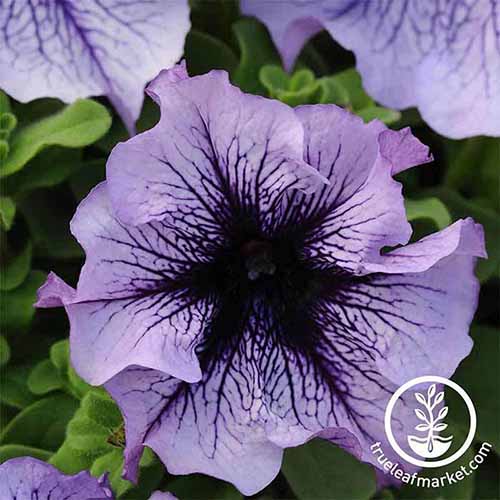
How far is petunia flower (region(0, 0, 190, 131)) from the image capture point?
2.46 ft

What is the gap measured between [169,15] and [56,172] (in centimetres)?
16

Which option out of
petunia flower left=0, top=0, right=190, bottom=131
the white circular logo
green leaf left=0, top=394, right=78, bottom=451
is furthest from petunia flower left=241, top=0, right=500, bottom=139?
green leaf left=0, top=394, right=78, bottom=451

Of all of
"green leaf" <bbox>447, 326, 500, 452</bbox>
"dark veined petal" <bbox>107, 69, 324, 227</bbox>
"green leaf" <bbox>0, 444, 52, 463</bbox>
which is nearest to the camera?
"dark veined petal" <bbox>107, 69, 324, 227</bbox>

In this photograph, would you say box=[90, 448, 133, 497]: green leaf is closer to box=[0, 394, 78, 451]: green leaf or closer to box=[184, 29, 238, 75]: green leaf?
box=[0, 394, 78, 451]: green leaf

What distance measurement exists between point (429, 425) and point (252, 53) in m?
0.35

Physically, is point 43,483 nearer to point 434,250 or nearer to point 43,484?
point 43,484

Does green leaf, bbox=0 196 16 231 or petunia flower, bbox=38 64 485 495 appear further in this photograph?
green leaf, bbox=0 196 16 231

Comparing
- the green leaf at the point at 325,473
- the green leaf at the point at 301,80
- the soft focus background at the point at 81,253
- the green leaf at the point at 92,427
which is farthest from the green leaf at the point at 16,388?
the green leaf at the point at 301,80

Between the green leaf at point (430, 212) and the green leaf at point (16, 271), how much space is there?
0.32 m

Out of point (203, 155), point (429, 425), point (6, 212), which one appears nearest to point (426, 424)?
point (429, 425)

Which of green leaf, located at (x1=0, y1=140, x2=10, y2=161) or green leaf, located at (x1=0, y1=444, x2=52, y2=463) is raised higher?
green leaf, located at (x1=0, y1=140, x2=10, y2=161)

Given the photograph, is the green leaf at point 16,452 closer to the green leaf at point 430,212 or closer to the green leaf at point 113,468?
the green leaf at point 113,468

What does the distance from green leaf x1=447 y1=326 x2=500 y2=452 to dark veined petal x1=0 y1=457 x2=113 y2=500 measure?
0.33 metres

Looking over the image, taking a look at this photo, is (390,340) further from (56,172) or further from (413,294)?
(56,172)
